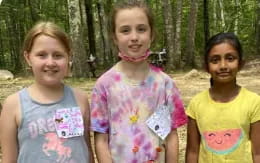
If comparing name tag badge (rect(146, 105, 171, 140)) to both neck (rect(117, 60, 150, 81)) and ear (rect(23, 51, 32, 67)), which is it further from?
ear (rect(23, 51, 32, 67))

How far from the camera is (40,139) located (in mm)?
1956

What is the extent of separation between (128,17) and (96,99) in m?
0.46

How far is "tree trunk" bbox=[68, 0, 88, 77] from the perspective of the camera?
10695mm

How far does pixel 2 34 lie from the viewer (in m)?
28.5

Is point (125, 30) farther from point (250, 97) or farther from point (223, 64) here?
point (250, 97)

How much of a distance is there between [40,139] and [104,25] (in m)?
12.8

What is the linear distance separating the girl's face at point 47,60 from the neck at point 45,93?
0.04 m

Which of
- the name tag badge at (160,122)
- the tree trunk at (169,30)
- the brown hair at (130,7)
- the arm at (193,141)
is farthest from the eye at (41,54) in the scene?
the tree trunk at (169,30)

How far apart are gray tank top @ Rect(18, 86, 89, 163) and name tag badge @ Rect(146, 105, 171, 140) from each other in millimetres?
424

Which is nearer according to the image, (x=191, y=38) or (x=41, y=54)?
(x=41, y=54)

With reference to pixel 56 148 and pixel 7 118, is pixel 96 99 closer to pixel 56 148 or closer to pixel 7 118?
pixel 56 148

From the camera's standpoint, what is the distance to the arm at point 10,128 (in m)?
1.96

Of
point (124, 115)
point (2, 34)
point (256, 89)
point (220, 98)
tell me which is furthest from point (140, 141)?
point (2, 34)

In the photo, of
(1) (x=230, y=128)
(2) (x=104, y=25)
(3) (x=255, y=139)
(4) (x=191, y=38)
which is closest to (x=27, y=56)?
(1) (x=230, y=128)
